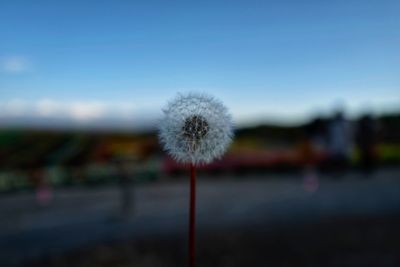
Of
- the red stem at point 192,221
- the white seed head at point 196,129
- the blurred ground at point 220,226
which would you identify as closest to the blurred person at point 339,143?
the blurred ground at point 220,226

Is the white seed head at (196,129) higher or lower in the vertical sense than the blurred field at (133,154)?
lower

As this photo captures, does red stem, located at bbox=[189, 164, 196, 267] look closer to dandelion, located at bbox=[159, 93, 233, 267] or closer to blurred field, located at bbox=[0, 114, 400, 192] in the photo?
dandelion, located at bbox=[159, 93, 233, 267]

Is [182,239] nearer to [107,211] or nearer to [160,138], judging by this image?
[107,211]

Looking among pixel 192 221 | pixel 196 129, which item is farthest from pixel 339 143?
pixel 192 221

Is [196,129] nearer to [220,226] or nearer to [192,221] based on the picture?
[192,221]

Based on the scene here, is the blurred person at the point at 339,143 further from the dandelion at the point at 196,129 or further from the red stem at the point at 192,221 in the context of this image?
the red stem at the point at 192,221
